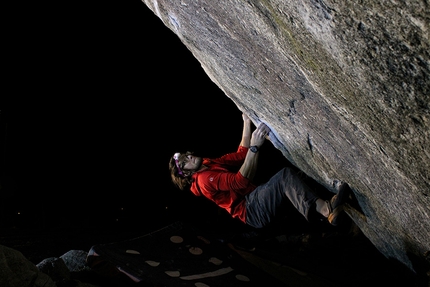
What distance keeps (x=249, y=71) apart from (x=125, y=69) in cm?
707

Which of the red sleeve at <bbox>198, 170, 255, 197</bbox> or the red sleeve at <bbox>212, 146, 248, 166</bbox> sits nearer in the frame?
Answer: the red sleeve at <bbox>198, 170, 255, 197</bbox>

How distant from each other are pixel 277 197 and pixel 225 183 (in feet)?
1.92

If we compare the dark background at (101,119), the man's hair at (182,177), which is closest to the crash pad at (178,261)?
the man's hair at (182,177)

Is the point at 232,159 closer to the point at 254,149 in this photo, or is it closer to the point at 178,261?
the point at 254,149

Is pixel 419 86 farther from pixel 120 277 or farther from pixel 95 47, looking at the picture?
pixel 95 47

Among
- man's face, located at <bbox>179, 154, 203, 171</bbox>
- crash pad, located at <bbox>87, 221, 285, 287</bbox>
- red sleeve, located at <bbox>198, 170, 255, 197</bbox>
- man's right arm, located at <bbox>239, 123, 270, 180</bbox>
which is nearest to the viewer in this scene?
crash pad, located at <bbox>87, 221, 285, 287</bbox>

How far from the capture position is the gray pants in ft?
12.0

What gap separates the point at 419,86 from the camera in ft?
4.59

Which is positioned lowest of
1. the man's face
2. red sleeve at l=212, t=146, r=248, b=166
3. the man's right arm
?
red sleeve at l=212, t=146, r=248, b=166

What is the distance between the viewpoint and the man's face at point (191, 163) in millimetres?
4320

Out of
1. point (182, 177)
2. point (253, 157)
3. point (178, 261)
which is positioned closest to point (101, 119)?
point (182, 177)

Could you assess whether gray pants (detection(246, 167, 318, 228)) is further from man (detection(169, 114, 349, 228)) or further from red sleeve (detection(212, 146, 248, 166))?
red sleeve (detection(212, 146, 248, 166))

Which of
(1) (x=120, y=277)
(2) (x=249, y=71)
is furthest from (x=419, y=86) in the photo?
(1) (x=120, y=277)

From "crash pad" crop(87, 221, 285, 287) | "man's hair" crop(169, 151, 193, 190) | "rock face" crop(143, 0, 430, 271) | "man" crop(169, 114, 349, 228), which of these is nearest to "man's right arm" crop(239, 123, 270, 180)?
"man" crop(169, 114, 349, 228)
